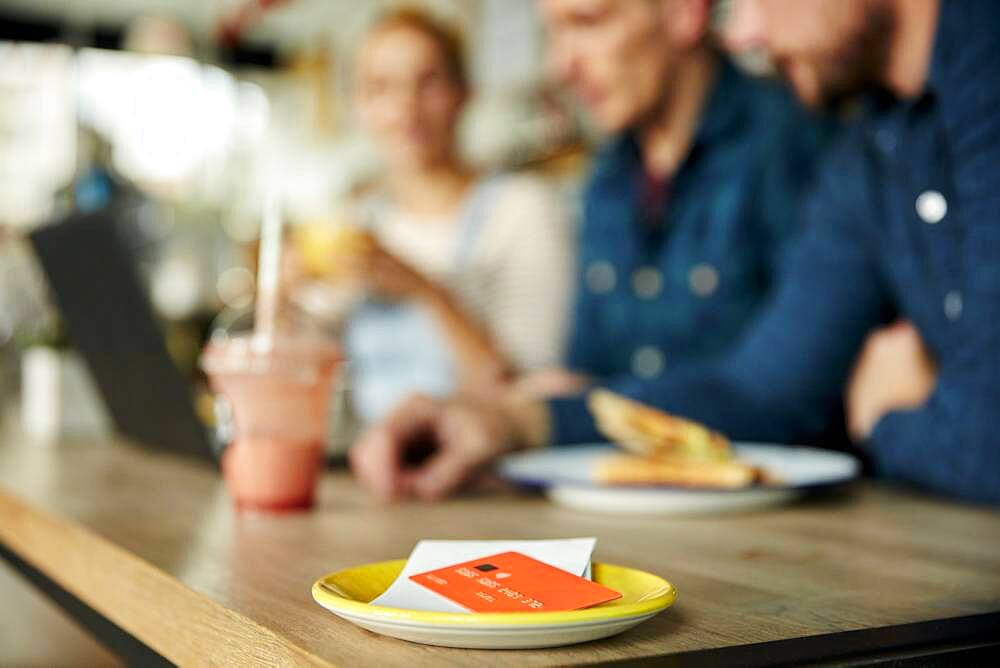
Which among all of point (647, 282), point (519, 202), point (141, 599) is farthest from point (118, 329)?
point (519, 202)

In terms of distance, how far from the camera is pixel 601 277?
1.97 meters

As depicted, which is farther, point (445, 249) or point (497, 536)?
point (445, 249)

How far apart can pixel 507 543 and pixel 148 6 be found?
625 cm

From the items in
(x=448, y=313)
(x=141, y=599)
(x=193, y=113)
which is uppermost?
(x=193, y=113)

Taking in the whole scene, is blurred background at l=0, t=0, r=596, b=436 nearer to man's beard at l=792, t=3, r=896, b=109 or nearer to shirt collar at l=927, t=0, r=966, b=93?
man's beard at l=792, t=3, r=896, b=109

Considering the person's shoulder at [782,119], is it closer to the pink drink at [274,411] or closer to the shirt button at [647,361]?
the shirt button at [647,361]

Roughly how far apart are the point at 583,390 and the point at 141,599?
109 centimetres

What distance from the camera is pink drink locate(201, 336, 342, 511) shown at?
2.92 feet

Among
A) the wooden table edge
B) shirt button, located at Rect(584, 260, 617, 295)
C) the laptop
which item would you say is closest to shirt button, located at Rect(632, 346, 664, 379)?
shirt button, located at Rect(584, 260, 617, 295)

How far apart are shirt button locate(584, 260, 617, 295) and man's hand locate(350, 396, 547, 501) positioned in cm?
87

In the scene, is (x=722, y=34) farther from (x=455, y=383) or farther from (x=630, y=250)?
(x=455, y=383)

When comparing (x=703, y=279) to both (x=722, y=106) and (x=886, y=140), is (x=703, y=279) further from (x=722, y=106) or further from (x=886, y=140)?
(x=886, y=140)

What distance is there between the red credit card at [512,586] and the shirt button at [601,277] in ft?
4.67

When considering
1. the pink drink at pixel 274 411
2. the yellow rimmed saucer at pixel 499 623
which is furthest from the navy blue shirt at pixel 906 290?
the yellow rimmed saucer at pixel 499 623
